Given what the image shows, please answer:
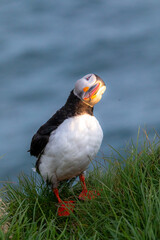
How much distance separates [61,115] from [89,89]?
1.28ft

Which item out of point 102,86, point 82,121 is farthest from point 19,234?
point 102,86

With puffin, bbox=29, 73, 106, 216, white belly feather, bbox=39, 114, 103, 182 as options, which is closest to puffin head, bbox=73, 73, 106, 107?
puffin, bbox=29, 73, 106, 216

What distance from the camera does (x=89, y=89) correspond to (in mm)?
4520

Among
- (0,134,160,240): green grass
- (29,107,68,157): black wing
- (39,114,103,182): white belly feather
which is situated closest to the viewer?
(0,134,160,240): green grass

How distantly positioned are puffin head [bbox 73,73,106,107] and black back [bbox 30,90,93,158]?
6cm

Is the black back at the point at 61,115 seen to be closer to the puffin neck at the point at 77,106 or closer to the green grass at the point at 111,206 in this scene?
the puffin neck at the point at 77,106

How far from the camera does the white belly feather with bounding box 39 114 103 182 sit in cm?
450

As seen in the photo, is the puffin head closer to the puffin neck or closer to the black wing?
the puffin neck

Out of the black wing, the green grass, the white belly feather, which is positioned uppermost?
the black wing

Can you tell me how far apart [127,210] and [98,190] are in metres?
0.52

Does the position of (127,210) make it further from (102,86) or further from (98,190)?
(102,86)

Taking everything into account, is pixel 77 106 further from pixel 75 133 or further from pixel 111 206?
pixel 111 206

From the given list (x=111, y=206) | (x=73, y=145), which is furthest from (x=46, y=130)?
(x=111, y=206)

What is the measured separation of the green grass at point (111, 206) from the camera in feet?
10.9
